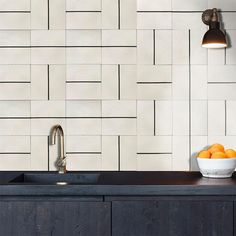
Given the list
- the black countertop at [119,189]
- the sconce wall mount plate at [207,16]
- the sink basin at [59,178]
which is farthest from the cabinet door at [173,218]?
the sconce wall mount plate at [207,16]

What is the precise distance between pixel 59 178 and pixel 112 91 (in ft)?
1.97

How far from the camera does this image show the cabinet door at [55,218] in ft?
7.40

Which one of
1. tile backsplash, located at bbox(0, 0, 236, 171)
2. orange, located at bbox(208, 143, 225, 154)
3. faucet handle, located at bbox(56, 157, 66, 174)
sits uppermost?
tile backsplash, located at bbox(0, 0, 236, 171)

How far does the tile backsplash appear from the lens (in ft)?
9.40

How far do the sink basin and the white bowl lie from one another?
0.64m

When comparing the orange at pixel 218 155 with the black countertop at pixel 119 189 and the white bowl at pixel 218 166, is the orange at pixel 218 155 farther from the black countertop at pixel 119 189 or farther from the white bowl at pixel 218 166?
the black countertop at pixel 119 189

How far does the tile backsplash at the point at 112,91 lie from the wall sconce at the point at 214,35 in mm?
131

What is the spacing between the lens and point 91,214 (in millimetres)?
2260

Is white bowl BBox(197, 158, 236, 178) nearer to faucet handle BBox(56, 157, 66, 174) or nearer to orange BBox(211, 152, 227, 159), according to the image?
orange BBox(211, 152, 227, 159)

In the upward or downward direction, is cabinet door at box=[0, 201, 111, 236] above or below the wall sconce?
below

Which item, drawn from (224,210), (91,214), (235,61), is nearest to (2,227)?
(91,214)

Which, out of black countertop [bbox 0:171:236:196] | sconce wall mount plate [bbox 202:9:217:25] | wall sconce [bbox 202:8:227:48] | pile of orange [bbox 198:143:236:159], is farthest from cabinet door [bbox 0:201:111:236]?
sconce wall mount plate [bbox 202:9:217:25]

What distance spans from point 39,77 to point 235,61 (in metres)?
1.17

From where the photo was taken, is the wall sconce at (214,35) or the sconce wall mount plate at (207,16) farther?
the sconce wall mount plate at (207,16)
